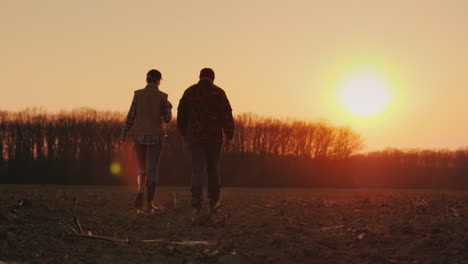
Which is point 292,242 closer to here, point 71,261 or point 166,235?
point 166,235

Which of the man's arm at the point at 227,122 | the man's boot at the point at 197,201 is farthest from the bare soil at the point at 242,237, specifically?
the man's arm at the point at 227,122

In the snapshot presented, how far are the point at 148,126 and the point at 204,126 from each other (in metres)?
1.07

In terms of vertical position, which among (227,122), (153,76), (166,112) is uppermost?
(153,76)

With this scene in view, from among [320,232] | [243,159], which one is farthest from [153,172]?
[243,159]

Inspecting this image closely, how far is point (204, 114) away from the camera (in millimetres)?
8297

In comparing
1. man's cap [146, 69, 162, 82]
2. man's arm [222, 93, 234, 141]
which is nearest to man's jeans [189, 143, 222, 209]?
man's arm [222, 93, 234, 141]

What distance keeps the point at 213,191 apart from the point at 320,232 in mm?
2529

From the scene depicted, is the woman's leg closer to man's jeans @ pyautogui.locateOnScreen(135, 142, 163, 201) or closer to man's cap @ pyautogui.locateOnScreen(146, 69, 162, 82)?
man's jeans @ pyautogui.locateOnScreen(135, 142, 163, 201)

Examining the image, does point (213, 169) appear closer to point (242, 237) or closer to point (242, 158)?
point (242, 237)

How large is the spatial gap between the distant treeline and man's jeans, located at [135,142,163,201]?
1359 inches

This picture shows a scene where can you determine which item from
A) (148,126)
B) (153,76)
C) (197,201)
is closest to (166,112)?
(148,126)

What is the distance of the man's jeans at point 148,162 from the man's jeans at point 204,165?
0.77 metres

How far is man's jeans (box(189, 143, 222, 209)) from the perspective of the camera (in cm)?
834

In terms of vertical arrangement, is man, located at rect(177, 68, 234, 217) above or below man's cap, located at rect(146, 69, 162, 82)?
below
